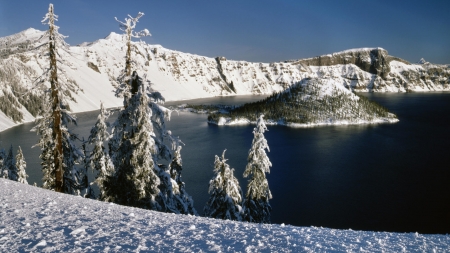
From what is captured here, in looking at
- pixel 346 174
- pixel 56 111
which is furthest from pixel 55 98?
pixel 346 174

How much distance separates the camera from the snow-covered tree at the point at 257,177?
28.7 metres

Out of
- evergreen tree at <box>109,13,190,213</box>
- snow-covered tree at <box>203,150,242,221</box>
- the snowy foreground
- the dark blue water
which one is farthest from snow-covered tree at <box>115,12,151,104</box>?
the dark blue water

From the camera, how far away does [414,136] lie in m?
104

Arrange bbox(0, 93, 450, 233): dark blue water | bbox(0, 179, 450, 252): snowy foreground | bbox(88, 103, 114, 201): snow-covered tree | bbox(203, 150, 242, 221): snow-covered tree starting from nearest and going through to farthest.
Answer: bbox(0, 179, 450, 252): snowy foreground < bbox(203, 150, 242, 221): snow-covered tree < bbox(88, 103, 114, 201): snow-covered tree < bbox(0, 93, 450, 233): dark blue water

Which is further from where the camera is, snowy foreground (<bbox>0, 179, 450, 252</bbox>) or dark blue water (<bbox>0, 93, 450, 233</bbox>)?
dark blue water (<bbox>0, 93, 450, 233</bbox>)

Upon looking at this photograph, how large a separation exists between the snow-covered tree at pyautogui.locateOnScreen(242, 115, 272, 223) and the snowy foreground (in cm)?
1944

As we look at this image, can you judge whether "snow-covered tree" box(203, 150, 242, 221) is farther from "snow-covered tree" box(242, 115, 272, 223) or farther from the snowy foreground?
the snowy foreground

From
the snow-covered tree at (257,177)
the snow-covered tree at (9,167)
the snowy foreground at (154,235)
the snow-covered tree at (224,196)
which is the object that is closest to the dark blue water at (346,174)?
the snow-covered tree at (257,177)

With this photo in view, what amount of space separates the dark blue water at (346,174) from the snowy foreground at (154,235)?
34.4 meters

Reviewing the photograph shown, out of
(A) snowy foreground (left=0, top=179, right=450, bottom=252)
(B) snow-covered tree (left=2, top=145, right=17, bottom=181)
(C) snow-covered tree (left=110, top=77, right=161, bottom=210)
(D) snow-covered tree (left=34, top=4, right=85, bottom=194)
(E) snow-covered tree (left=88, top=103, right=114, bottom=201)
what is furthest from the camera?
(B) snow-covered tree (left=2, top=145, right=17, bottom=181)

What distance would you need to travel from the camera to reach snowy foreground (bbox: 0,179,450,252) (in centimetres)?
660

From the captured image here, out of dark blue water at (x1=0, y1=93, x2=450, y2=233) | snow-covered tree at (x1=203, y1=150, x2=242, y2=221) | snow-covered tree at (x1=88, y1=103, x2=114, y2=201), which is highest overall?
snow-covered tree at (x1=88, y1=103, x2=114, y2=201)

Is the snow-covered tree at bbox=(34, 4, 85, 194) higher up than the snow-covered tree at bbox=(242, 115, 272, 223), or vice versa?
the snow-covered tree at bbox=(34, 4, 85, 194)

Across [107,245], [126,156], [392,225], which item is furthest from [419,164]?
[107,245]
